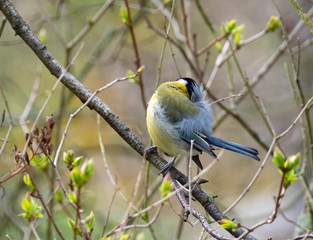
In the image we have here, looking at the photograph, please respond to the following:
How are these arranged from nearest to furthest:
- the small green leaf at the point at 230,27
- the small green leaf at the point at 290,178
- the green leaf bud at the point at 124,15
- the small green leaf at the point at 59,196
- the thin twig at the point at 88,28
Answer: the small green leaf at the point at 290,178, the small green leaf at the point at 59,196, the green leaf bud at the point at 124,15, the small green leaf at the point at 230,27, the thin twig at the point at 88,28

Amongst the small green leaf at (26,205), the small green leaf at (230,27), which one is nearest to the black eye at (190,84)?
the small green leaf at (230,27)

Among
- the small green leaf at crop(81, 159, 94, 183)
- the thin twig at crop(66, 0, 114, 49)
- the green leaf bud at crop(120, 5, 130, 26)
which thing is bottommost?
the small green leaf at crop(81, 159, 94, 183)

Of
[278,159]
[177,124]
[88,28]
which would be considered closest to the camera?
[278,159]

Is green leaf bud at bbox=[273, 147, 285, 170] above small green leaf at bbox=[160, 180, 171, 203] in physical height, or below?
below

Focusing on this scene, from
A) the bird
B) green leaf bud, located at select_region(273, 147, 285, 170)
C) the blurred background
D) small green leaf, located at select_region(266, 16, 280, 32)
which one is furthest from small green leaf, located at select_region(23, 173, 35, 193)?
the blurred background

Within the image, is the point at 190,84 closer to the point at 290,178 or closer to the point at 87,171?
the point at 290,178

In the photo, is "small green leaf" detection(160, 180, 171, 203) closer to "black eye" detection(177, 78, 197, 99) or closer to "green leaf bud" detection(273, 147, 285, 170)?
"green leaf bud" detection(273, 147, 285, 170)

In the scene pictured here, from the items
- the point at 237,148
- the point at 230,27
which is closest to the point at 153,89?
the point at 230,27

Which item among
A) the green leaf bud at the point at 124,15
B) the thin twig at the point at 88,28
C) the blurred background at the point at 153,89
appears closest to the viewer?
the green leaf bud at the point at 124,15

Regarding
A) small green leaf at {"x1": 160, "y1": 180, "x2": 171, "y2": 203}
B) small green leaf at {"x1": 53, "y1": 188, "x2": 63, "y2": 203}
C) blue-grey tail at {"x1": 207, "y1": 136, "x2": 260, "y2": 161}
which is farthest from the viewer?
blue-grey tail at {"x1": 207, "y1": 136, "x2": 260, "y2": 161}

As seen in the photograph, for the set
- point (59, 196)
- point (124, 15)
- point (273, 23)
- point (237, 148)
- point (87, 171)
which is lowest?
point (237, 148)

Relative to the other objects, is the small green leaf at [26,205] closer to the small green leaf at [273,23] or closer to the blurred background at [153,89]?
the small green leaf at [273,23]

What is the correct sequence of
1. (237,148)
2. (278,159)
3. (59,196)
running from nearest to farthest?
(278,159), (59,196), (237,148)

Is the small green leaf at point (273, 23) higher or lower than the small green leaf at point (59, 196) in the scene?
higher
